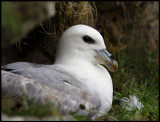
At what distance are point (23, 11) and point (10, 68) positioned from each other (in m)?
1.29

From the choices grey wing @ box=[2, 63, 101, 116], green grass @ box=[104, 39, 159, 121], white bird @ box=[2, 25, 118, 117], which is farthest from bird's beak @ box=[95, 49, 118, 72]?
green grass @ box=[104, 39, 159, 121]

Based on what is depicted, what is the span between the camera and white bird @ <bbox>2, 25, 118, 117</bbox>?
3051 millimetres

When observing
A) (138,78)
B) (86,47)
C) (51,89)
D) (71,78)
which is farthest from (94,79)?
(138,78)

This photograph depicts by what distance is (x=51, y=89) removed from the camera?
10.3 feet

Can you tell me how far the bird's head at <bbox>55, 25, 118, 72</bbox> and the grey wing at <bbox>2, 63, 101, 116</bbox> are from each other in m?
0.44

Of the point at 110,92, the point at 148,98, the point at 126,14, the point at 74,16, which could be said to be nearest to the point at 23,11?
the point at 110,92

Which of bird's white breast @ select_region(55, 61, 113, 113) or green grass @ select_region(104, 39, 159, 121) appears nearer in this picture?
bird's white breast @ select_region(55, 61, 113, 113)

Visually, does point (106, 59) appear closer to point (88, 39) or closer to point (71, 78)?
point (88, 39)

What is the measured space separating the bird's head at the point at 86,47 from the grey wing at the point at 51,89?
17.3 inches

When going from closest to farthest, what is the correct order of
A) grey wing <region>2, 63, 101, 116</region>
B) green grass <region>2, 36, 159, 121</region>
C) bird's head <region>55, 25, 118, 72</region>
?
1. grey wing <region>2, 63, 101, 116</region>
2. bird's head <region>55, 25, 118, 72</region>
3. green grass <region>2, 36, 159, 121</region>

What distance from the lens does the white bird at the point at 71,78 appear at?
120 inches

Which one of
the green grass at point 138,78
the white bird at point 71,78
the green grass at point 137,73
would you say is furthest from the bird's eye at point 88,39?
the green grass at point 137,73

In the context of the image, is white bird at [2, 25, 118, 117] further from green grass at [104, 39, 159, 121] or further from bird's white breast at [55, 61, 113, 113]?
green grass at [104, 39, 159, 121]

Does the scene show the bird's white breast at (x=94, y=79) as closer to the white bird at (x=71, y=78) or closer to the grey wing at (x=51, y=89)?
the white bird at (x=71, y=78)
